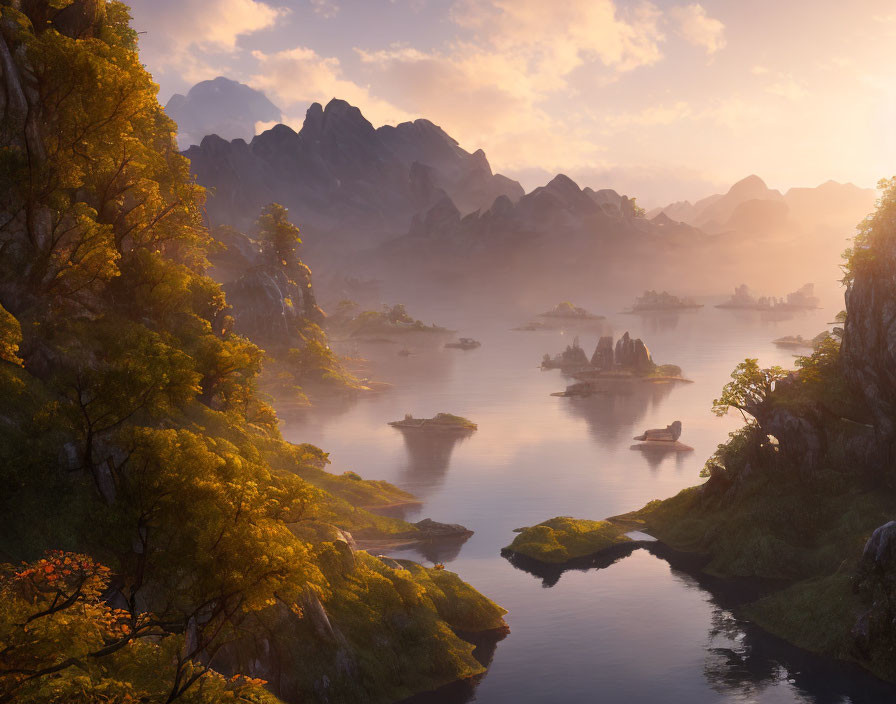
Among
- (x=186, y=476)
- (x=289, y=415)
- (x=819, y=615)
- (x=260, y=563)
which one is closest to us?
(x=260, y=563)

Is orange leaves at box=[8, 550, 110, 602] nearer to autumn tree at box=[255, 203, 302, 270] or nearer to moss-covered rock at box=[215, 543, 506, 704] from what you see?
moss-covered rock at box=[215, 543, 506, 704]

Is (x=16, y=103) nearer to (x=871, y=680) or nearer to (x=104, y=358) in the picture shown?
(x=104, y=358)

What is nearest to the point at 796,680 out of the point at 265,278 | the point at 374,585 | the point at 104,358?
the point at 374,585

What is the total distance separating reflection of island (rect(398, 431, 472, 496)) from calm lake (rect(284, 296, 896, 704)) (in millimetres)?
452

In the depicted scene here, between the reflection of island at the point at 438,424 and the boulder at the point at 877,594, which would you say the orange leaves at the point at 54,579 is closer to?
the boulder at the point at 877,594

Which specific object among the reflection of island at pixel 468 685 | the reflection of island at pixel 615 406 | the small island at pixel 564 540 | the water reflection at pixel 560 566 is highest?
the reflection of island at pixel 615 406

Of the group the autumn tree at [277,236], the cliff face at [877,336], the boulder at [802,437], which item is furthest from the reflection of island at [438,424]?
the cliff face at [877,336]

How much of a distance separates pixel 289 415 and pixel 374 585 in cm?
9530

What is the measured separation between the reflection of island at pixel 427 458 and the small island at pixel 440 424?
7.23 feet

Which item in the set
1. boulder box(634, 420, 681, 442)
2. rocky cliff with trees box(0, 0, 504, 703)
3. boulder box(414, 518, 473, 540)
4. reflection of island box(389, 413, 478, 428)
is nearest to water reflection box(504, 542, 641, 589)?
boulder box(414, 518, 473, 540)

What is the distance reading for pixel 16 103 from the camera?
167 feet

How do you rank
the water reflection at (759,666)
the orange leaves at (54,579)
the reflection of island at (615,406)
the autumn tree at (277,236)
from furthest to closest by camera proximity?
the autumn tree at (277,236) < the reflection of island at (615,406) < the water reflection at (759,666) < the orange leaves at (54,579)

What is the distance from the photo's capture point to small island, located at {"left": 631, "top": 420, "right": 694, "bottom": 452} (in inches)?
5054

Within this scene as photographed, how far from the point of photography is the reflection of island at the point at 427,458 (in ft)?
350
